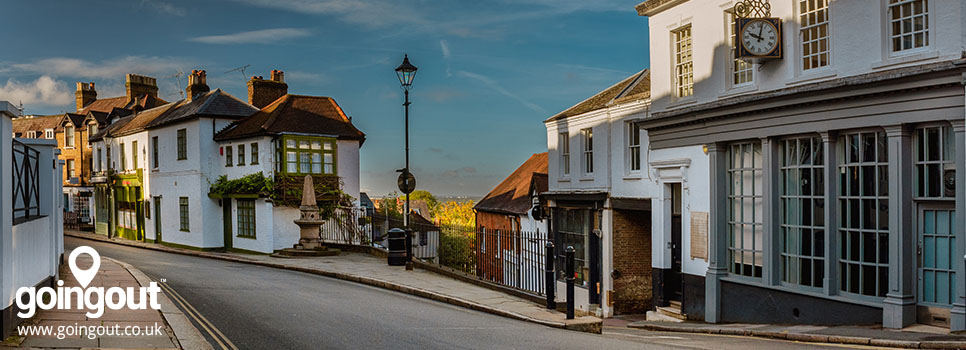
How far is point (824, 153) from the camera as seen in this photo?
532 inches

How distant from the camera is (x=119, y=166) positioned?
143 feet

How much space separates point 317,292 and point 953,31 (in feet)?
42.8

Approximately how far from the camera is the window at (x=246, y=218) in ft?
104

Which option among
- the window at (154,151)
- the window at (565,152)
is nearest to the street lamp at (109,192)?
the window at (154,151)

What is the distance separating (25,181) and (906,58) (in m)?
14.3

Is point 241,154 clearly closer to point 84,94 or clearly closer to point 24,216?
point 24,216


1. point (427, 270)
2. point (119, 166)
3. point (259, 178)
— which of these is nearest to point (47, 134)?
point (119, 166)

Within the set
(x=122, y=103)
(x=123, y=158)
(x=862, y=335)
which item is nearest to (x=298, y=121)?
(x=123, y=158)

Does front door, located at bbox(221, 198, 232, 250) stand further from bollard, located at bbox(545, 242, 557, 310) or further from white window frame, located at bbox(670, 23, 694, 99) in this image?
bollard, located at bbox(545, 242, 557, 310)

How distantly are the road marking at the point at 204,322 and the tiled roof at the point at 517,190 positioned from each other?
55.3ft

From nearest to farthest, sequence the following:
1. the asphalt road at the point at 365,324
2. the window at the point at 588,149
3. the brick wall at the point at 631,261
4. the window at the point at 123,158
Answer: the asphalt road at the point at 365,324 → the brick wall at the point at 631,261 → the window at the point at 588,149 → the window at the point at 123,158

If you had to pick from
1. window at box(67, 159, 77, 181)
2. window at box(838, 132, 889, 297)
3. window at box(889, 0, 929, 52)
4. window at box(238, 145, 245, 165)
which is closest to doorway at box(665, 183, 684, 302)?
window at box(838, 132, 889, 297)

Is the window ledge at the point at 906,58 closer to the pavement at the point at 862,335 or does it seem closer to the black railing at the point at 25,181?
the pavement at the point at 862,335

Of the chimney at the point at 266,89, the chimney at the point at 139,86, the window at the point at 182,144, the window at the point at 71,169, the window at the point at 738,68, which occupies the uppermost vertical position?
the chimney at the point at 139,86
